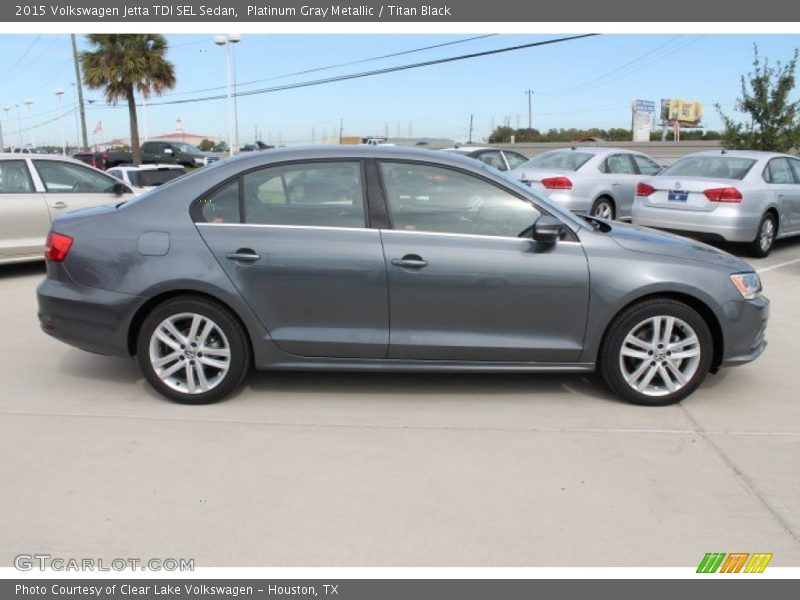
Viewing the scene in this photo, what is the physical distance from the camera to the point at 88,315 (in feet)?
14.1

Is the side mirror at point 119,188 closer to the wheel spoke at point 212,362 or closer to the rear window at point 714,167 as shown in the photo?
the wheel spoke at point 212,362

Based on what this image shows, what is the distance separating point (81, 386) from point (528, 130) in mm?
88604

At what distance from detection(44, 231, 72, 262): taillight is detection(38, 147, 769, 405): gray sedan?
1 centimetres

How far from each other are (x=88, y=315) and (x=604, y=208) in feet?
31.1

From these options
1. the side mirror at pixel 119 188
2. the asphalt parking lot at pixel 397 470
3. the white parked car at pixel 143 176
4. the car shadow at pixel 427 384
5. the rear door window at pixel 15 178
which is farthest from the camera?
the white parked car at pixel 143 176

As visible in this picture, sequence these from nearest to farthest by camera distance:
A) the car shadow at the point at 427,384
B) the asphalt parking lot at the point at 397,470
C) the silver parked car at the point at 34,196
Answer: the asphalt parking lot at the point at 397,470 → the car shadow at the point at 427,384 → the silver parked car at the point at 34,196

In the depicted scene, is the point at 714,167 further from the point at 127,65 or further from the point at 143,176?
the point at 127,65

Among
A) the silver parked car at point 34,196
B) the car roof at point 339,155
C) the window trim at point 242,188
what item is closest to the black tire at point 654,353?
the car roof at point 339,155

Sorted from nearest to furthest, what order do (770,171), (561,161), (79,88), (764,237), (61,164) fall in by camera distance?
1. (61,164)
2. (764,237)
3. (770,171)
4. (561,161)
5. (79,88)

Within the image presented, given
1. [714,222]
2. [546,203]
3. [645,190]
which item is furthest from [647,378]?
[645,190]

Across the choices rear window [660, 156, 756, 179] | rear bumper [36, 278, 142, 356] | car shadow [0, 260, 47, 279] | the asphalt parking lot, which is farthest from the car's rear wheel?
rear bumper [36, 278, 142, 356]

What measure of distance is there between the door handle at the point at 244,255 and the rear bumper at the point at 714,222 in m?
7.28

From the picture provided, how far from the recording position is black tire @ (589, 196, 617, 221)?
1165cm

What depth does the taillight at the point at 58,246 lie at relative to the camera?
4348 mm
